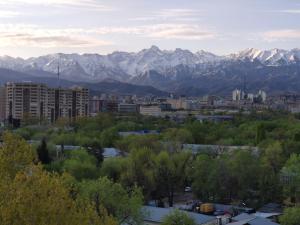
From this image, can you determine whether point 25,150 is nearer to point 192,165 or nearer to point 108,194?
point 108,194

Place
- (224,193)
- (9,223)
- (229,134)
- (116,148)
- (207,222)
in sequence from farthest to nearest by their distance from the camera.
Result: 1. (229,134)
2. (116,148)
3. (224,193)
4. (207,222)
5. (9,223)

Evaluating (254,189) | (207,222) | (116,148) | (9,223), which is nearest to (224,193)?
(254,189)

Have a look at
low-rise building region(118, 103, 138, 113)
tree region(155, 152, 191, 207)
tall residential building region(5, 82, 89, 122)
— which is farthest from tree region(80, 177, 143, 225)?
low-rise building region(118, 103, 138, 113)

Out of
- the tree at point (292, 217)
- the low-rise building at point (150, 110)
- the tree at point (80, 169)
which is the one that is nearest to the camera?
the tree at point (292, 217)

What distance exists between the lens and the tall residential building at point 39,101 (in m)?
65.6

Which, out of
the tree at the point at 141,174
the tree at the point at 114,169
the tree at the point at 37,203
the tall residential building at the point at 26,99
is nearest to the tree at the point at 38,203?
the tree at the point at 37,203

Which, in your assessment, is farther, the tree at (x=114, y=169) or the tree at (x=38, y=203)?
the tree at (x=114, y=169)

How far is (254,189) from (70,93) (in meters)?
46.6

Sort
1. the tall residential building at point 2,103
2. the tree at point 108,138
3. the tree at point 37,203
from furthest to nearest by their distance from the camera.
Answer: the tall residential building at point 2,103, the tree at point 108,138, the tree at point 37,203

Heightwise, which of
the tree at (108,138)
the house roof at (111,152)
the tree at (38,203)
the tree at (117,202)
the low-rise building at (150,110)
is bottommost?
the low-rise building at (150,110)

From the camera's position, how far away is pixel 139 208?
1608cm

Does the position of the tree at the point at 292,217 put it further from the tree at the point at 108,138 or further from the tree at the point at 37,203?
the tree at the point at 108,138

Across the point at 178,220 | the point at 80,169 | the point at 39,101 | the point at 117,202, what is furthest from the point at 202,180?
the point at 39,101

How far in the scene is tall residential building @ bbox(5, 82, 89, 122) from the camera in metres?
65.6
